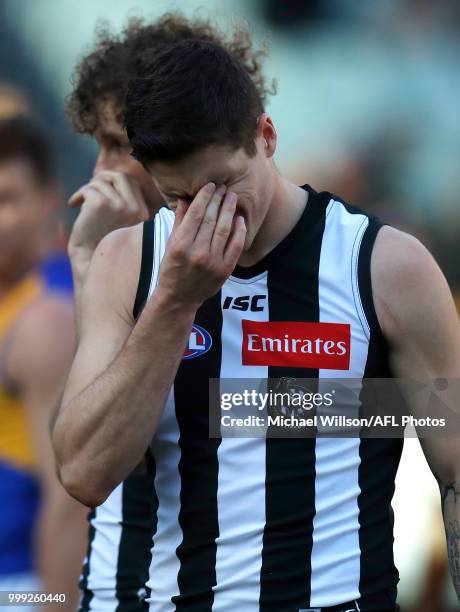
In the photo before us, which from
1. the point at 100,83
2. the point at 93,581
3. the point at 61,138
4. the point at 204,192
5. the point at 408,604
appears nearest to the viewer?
the point at 204,192

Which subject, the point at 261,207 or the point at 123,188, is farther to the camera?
the point at 123,188

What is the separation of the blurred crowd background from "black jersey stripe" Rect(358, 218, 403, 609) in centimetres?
357

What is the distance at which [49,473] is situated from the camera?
11.3 ft

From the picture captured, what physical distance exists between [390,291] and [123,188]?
3.33 feet

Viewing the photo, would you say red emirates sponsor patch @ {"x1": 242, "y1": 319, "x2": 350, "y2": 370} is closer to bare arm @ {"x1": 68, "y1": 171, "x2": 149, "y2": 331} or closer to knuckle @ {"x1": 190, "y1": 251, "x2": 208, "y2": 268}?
knuckle @ {"x1": 190, "y1": 251, "x2": 208, "y2": 268}

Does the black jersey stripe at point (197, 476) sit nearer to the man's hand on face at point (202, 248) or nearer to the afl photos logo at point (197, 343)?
the afl photos logo at point (197, 343)

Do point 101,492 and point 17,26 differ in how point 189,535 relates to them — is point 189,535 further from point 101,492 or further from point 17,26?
point 17,26

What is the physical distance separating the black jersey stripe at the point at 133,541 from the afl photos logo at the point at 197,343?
0.49m

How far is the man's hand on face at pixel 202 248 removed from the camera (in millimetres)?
2367

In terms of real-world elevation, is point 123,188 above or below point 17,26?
below

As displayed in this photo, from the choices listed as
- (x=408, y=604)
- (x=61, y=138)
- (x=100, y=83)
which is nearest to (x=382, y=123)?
(x=61, y=138)

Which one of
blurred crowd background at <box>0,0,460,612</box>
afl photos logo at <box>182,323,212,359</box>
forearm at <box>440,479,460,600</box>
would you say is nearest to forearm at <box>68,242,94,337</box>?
afl photos logo at <box>182,323,212,359</box>

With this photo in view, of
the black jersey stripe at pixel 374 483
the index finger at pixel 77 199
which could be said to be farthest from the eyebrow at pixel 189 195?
the index finger at pixel 77 199

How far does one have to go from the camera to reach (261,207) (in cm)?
251
